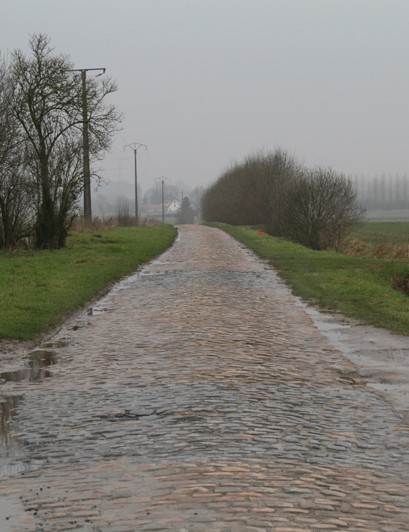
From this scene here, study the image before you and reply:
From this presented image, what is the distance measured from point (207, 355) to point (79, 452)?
4.67 m

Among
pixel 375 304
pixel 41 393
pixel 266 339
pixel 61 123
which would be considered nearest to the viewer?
pixel 41 393

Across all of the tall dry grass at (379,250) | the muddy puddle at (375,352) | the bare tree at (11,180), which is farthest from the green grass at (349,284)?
the bare tree at (11,180)

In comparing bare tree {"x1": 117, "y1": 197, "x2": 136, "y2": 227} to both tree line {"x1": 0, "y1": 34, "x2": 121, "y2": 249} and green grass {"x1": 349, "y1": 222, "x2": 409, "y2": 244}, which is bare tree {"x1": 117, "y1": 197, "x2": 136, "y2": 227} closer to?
green grass {"x1": 349, "y1": 222, "x2": 409, "y2": 244}

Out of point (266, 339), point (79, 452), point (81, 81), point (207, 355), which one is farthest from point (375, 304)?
point (81, 81)

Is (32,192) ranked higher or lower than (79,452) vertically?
higher

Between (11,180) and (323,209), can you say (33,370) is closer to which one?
(11,180)

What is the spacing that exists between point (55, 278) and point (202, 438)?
49.8 feet

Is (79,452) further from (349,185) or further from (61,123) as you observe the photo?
(349,185)

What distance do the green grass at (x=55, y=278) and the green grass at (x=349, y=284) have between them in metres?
4.91

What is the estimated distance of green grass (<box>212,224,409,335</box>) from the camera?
56.1ft

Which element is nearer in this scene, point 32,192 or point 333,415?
point 333,415

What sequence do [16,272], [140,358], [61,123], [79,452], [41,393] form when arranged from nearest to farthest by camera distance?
[79,452] < [41,393] < [140,358] < [16,272] < [61,123]

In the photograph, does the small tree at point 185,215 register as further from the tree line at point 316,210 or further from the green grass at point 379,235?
the tree line at point 316,210

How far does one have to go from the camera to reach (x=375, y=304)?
60.4 feet
